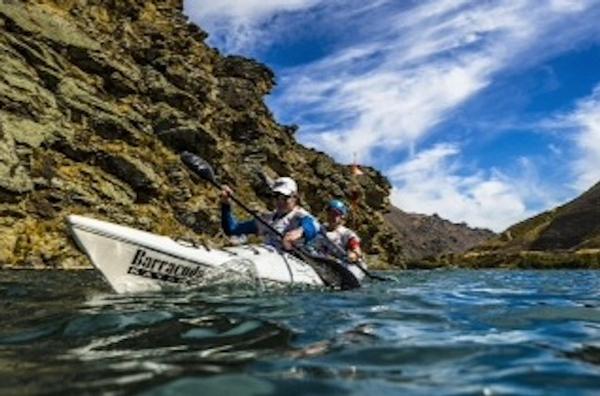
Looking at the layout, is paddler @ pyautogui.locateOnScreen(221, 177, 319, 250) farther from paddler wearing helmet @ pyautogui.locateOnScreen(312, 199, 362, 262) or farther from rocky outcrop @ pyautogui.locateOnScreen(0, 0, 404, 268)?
rocky outcrop @ pyautogui.locateOnScreen(0, 0, 404, 268)

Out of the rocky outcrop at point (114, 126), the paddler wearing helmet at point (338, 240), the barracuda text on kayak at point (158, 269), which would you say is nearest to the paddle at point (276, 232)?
the paddler wearing helmet at point (338, 240)

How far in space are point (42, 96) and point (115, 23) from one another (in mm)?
21437

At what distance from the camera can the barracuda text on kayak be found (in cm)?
1164

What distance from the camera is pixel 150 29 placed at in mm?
63000

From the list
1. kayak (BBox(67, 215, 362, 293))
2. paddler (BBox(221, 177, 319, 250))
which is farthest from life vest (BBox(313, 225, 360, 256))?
kayak (BBox(67, 215, 362, 293))

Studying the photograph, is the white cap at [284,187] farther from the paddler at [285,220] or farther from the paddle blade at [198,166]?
the paddle blade at [198,166]

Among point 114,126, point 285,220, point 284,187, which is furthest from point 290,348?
point 114,126

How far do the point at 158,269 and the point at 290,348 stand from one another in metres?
6.11

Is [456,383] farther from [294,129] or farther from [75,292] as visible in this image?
[294,129]

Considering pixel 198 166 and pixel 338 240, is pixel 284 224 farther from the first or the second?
pixel 338 240

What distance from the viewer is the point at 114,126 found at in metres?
46.3

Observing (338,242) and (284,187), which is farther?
(338,242)

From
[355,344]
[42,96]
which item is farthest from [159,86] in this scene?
[355,344]

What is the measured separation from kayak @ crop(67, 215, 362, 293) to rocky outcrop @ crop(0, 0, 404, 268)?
18.2 metres
